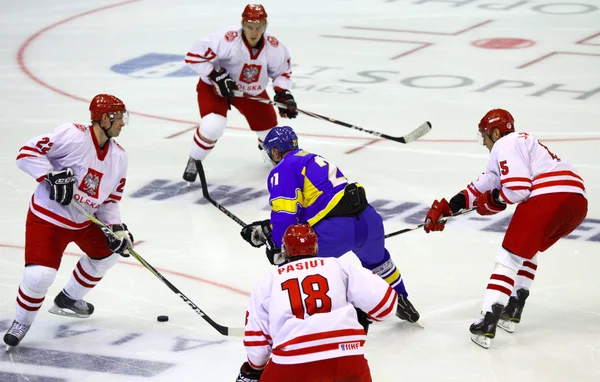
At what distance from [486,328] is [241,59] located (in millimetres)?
2934

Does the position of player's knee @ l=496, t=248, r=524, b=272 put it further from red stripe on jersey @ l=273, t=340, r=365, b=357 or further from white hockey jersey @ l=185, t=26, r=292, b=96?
white hockey jersey @ l=185, t=26, r=292, b=96

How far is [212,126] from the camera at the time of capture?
734 cm

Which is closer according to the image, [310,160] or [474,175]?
[310,160]

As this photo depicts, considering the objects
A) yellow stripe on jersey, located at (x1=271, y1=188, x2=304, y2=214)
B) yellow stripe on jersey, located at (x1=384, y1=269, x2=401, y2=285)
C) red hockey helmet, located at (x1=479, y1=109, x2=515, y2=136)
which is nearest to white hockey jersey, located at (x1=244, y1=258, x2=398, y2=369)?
yellow stripe on jersey, located at (x1=271, y1=188, x2=304, y2=214)

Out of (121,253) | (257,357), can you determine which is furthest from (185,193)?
(257,357)

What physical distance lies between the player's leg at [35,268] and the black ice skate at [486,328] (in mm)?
1776

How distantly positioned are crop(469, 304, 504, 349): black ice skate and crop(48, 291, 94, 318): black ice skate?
68.4 inches

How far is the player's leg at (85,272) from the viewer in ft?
16.9

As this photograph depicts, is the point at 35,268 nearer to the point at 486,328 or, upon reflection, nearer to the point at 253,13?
the point at 486,328

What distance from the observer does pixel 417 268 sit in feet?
19.9

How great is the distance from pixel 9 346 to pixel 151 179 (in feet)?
8.65

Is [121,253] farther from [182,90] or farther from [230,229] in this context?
[182,90]

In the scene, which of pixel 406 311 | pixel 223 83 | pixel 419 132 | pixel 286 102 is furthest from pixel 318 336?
pixel 286 102

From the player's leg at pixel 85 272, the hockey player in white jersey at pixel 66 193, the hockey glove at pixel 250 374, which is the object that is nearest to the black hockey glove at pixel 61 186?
the hockey player in white jersey at pixel 66 193
